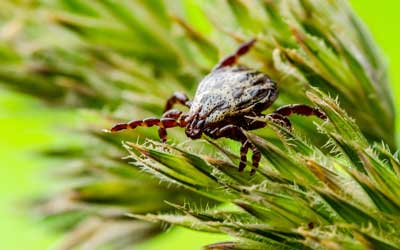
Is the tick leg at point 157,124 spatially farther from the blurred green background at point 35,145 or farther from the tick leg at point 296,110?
the blurred green background at point 35,145

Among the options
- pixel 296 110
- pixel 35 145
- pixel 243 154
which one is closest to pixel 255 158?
pixel 243 154

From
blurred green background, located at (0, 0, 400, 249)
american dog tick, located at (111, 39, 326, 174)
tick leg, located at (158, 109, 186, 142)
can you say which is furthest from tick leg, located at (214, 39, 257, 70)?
blurred green background, located at (0, 0, 400, 249)


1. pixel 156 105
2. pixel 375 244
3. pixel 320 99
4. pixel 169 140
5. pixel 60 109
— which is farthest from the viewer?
pixel 60 109

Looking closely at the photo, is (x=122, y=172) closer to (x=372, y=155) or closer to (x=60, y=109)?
(x=60, y=109)

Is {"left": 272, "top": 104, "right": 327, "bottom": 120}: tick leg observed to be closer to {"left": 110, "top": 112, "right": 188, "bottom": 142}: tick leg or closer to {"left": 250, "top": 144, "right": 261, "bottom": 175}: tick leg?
{"left": 250, "top": 144, "right": 261, "bottom": 175}: tick leg

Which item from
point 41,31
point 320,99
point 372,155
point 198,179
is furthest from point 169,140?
point 41,31

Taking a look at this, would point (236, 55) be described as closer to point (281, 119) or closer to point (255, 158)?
point (281, 119)
